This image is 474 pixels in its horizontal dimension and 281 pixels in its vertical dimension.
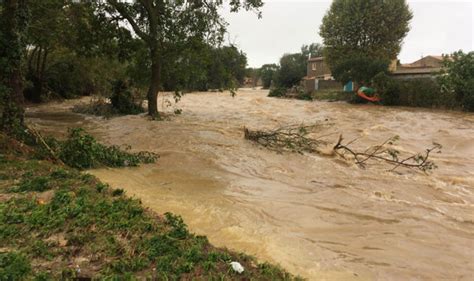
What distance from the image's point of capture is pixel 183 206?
551 centimetres

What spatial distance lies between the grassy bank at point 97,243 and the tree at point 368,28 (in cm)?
3697

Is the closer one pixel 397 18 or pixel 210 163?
pixel 210 163

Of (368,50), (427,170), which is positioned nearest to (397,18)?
(368,50)

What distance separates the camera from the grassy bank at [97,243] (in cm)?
318

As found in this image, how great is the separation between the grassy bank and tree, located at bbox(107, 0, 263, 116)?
1183 centimetres

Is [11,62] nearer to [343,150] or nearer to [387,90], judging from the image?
[343,150]

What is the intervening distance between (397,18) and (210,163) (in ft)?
122

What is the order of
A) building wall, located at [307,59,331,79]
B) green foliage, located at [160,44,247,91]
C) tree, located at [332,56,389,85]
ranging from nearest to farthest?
green foliage, located at [160,44,247,91] < tree, located at [332,56,389,85] < building wall, located at [307,59,331,79]

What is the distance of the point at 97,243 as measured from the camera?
143 inches

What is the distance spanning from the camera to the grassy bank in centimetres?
318

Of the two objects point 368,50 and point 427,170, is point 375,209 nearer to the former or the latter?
point 427,170

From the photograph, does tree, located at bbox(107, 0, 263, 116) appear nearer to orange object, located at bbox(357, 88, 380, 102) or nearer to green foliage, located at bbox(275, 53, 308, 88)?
orange object, located at bbox(357, 88, 380, 102)

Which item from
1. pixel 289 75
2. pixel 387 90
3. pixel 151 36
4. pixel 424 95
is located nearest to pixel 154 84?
pixel 151 36

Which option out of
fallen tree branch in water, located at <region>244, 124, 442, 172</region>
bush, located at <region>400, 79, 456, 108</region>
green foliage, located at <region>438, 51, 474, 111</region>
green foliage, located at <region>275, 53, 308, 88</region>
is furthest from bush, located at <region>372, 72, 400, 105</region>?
green foliage, located at <region>275, 53, 308, 88</region>
